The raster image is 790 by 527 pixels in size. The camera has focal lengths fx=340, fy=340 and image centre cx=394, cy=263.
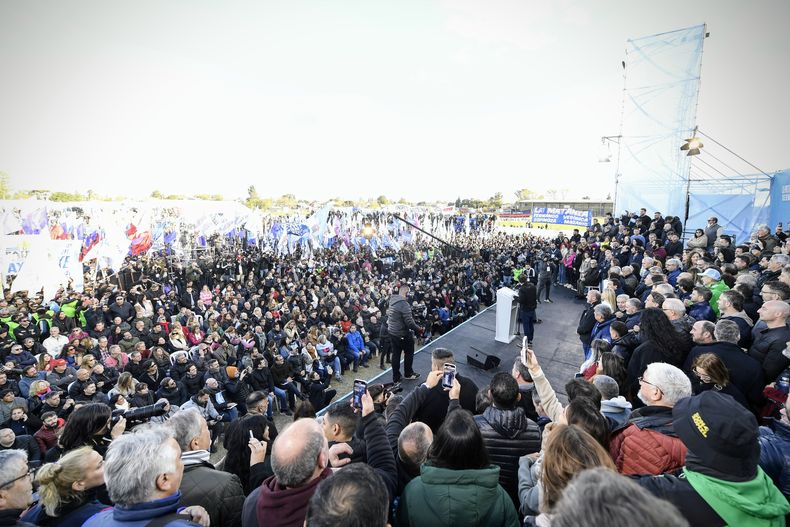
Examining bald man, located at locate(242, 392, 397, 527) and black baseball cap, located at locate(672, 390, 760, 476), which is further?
bald man, located at locate(242, 392, 397, 527)

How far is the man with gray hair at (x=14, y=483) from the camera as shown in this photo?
6.82 ft

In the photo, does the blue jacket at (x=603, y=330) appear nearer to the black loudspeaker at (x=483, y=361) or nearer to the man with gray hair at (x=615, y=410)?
the man with gray hair at (x=615, y=410)

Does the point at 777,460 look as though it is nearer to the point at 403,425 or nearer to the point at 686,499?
the point at 686,499

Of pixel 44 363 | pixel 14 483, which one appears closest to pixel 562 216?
pixel 44 363

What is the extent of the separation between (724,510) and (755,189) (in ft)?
52.8

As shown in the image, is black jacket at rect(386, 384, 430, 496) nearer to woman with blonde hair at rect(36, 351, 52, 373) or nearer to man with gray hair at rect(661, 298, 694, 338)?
man with gray hair at rect(661, 298, 694, 338)

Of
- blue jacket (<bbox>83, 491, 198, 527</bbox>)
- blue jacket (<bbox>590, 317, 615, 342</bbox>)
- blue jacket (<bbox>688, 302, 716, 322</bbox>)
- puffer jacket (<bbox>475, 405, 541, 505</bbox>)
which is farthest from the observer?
blue jacket (<bbox>590, 317, 615, 342</bbox>)

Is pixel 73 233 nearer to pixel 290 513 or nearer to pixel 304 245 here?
pixel 304 245

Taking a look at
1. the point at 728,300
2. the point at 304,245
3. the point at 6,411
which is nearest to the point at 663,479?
the point at 728,300

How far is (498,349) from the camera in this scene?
7.86 m

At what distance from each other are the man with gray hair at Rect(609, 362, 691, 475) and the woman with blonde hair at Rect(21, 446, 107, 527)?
3188 millimetres

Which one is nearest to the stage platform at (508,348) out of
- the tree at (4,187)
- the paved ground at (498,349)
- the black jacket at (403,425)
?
the paved ground at (498,349)

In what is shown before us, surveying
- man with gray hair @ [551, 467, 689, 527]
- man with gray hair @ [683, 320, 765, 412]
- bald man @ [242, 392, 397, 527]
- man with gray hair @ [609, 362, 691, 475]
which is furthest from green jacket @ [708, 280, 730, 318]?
bald man @ [242, 392, 397, 527]

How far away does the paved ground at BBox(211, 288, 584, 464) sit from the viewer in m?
6.73
